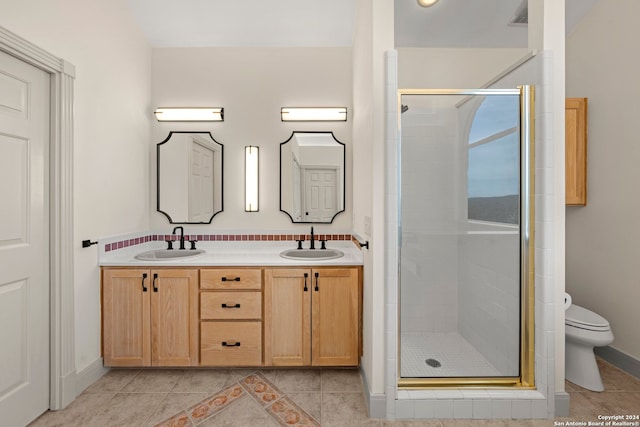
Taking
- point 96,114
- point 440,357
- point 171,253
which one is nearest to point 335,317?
point 440,357

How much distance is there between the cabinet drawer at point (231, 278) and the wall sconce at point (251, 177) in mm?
775

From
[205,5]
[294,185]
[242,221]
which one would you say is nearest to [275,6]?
[205,5]

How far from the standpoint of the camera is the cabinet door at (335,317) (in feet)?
7.14

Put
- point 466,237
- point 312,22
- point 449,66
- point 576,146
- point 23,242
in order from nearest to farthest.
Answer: point 23,242 → point 466,237 → point 576,146 → point 312,22 → point 449,66

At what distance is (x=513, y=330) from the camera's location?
182 cm

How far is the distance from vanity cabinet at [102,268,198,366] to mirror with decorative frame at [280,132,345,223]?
1.12 m

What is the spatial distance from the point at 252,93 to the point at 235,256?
1.50 meters

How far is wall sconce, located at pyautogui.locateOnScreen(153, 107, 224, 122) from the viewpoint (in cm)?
273

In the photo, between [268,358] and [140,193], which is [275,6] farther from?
[268,358]

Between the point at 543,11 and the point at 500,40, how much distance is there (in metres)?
1.10

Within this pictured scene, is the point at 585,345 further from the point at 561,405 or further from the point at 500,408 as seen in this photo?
the point at 500,408

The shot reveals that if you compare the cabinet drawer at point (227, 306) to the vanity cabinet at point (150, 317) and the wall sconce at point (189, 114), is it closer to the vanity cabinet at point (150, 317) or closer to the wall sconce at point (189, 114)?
the vanity cabinet at point (150, 317)

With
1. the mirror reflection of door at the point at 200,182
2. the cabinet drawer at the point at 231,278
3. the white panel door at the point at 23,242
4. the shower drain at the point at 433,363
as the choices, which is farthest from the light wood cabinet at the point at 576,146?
the white panel door at the point at 23,242

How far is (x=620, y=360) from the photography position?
2.22 metres
